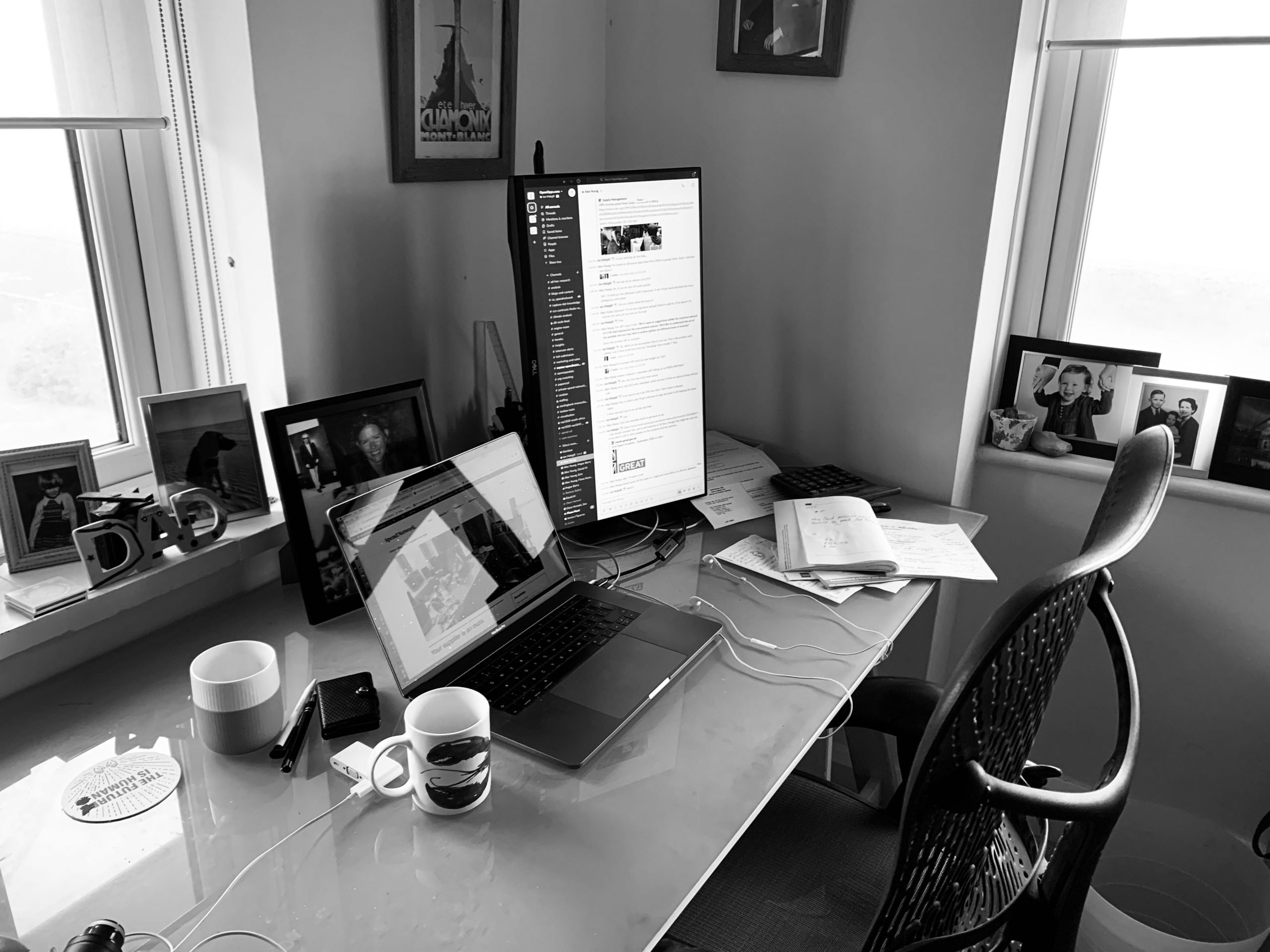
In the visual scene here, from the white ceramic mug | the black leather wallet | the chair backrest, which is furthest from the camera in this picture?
the black leather wallet

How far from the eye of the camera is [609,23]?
1.86m

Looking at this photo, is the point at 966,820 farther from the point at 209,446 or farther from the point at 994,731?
the point at 209,446

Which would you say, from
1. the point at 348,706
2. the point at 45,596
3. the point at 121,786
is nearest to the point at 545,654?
the point at 348,706

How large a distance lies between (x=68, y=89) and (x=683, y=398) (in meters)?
0.96

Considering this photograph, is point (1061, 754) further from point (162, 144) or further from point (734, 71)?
point (162, 144)

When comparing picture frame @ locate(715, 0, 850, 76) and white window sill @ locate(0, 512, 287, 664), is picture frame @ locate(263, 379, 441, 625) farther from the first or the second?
picture frame @ locate(715, 0, 850, 76)

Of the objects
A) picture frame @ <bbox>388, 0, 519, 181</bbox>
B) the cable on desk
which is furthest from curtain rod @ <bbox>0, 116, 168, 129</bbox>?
the cable on desk

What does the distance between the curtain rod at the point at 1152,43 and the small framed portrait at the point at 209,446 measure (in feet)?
4.58

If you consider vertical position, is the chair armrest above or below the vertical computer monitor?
below

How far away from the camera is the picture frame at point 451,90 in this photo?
56.1 inches

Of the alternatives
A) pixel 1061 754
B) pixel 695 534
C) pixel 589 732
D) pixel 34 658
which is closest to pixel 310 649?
pixel 34 658

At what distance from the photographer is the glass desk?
83 cm

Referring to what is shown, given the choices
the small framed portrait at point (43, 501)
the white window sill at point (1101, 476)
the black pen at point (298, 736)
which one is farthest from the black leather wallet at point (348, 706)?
the white window sill at point (1101, 476)

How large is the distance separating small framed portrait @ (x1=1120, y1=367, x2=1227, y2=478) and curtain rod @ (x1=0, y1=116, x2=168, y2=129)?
5.27 feet
